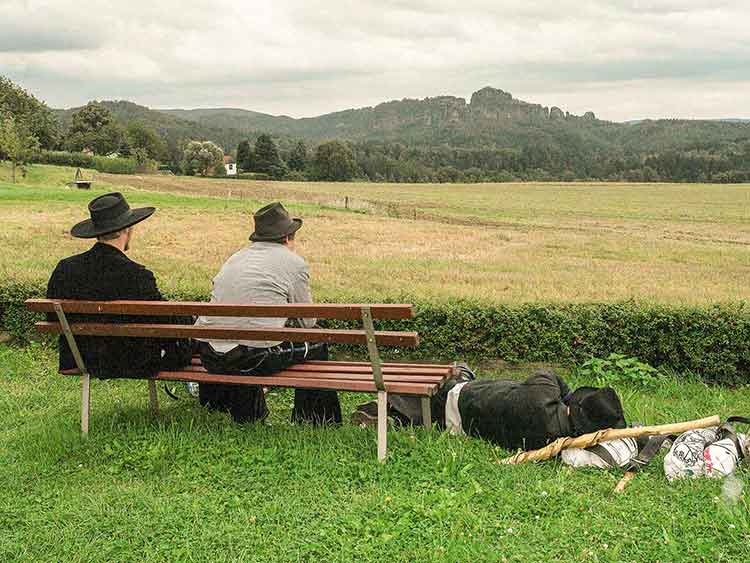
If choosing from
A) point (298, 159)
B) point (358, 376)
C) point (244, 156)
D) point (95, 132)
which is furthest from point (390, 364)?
point (244, 156)

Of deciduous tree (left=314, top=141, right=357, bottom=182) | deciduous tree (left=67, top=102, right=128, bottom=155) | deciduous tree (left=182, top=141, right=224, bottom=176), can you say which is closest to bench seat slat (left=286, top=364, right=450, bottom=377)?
deciduous tree (left=314, top=141, right=357, bottom=182)

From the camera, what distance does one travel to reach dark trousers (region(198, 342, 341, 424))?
16.5ft

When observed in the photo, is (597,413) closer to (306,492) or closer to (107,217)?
(306,492)

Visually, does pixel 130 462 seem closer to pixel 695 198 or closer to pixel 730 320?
pixel 730 320

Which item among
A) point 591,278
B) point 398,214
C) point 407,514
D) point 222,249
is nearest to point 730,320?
point 407,514

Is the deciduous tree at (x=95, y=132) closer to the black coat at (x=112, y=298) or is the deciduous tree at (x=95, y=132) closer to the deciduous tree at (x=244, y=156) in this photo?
the deciduous tree at (x=244, y=156)

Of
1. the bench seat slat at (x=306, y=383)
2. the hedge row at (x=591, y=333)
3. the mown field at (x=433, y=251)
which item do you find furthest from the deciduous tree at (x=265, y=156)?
the bench seat slat at (x=306, y=383)

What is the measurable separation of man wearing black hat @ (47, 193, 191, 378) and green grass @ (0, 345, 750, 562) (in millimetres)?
412

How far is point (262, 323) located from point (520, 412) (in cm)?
174

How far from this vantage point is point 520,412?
4.60 m

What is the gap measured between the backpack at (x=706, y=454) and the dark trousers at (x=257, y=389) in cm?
223

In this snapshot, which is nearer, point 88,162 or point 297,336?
point 297,336

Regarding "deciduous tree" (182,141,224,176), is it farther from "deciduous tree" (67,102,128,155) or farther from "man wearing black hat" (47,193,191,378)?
"man wearing black hat" (47,193,191,378)

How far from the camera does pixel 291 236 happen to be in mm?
5555
